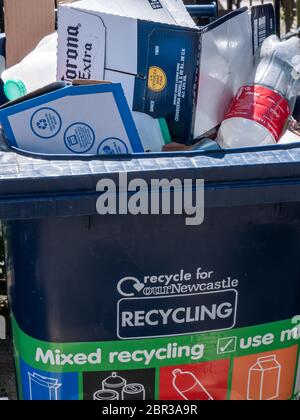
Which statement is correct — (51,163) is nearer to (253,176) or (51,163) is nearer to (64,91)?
(64,91)

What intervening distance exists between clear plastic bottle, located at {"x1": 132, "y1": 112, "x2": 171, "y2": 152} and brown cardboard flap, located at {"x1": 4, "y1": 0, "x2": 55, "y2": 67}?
66 centimetres

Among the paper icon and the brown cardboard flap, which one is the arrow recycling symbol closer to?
the paper icon

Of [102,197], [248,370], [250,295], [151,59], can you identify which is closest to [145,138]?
[151,59]

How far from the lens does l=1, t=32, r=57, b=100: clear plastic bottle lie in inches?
74.2

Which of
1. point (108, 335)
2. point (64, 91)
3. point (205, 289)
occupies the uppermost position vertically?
point (64, 91)

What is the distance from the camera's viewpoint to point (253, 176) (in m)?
1.55

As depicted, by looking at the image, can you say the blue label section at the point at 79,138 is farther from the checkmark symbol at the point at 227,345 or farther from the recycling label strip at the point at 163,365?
the checkmark symbol at the point at 227,345

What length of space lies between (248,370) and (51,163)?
0.75m

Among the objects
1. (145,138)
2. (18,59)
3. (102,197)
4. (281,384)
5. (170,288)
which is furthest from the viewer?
(18,59)

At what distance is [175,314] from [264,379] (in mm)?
348

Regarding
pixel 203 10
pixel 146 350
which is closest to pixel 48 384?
pixel 146 350

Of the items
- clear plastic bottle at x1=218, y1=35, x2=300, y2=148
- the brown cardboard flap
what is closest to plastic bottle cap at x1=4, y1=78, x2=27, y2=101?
the brown cardboard flap

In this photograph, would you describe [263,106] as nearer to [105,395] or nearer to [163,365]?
[163,365]

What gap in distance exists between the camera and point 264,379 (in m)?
1.85
